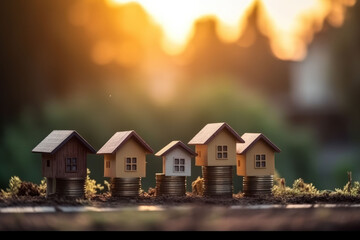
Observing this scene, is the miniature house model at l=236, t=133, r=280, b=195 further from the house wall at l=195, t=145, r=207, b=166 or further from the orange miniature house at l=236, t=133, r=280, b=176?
the house wall at l=195, t=145, r=207, b=166

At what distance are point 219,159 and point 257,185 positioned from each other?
710 mm

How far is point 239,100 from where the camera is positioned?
12188mm

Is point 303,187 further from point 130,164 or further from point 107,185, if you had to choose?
point 107,185

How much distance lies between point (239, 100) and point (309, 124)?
116cm

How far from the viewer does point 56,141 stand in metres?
10.2

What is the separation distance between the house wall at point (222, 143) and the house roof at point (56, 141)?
1665 mm

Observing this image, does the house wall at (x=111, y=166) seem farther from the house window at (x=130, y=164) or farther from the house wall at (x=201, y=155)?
the house wall at (x=201, y=155)

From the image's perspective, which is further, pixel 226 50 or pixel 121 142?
pixel 226 50

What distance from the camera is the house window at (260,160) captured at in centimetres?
1095

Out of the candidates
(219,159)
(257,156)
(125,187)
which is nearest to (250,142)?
(257,156)

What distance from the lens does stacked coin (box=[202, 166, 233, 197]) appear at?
1077cm

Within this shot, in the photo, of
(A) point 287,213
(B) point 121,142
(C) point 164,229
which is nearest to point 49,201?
(B) point 121,142
